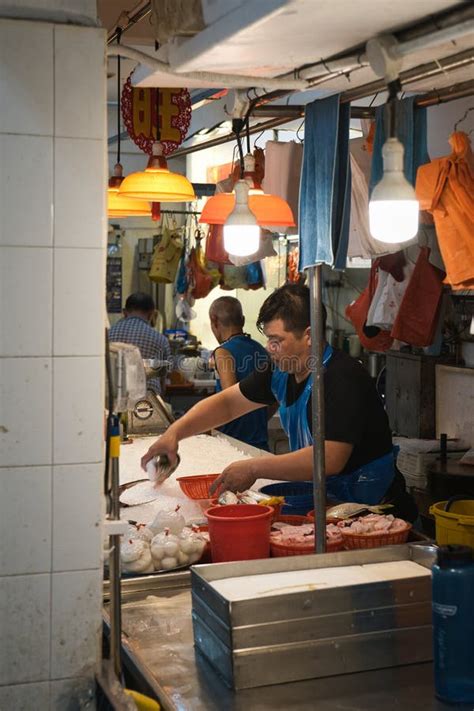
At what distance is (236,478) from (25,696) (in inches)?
59.0

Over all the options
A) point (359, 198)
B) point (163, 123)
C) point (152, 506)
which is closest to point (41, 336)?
point (152, 506)

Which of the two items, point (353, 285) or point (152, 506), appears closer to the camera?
point (152, 506)

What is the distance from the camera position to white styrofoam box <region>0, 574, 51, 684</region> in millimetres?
2508

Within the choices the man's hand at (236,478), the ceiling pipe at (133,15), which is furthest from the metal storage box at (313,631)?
the ceiling pipe at (133,15)

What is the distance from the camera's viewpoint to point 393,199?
7.99ft

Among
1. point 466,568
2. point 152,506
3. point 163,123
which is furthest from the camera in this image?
point 163,123

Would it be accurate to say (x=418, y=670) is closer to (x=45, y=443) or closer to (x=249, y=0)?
(x=45, y=443)

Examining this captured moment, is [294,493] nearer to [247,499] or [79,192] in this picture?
[247,499]

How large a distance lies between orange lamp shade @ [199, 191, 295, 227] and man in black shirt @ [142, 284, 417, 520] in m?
0.32

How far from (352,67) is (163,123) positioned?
3.49 meters

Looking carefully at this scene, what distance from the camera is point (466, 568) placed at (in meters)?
2.32

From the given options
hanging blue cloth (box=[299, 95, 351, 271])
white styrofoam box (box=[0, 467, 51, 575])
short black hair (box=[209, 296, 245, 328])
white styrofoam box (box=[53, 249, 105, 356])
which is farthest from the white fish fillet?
short black hair (box=[209, 296, 245, 328])

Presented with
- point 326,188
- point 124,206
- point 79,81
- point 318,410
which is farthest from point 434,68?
point 124,206

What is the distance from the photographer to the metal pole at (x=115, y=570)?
2436 mm
